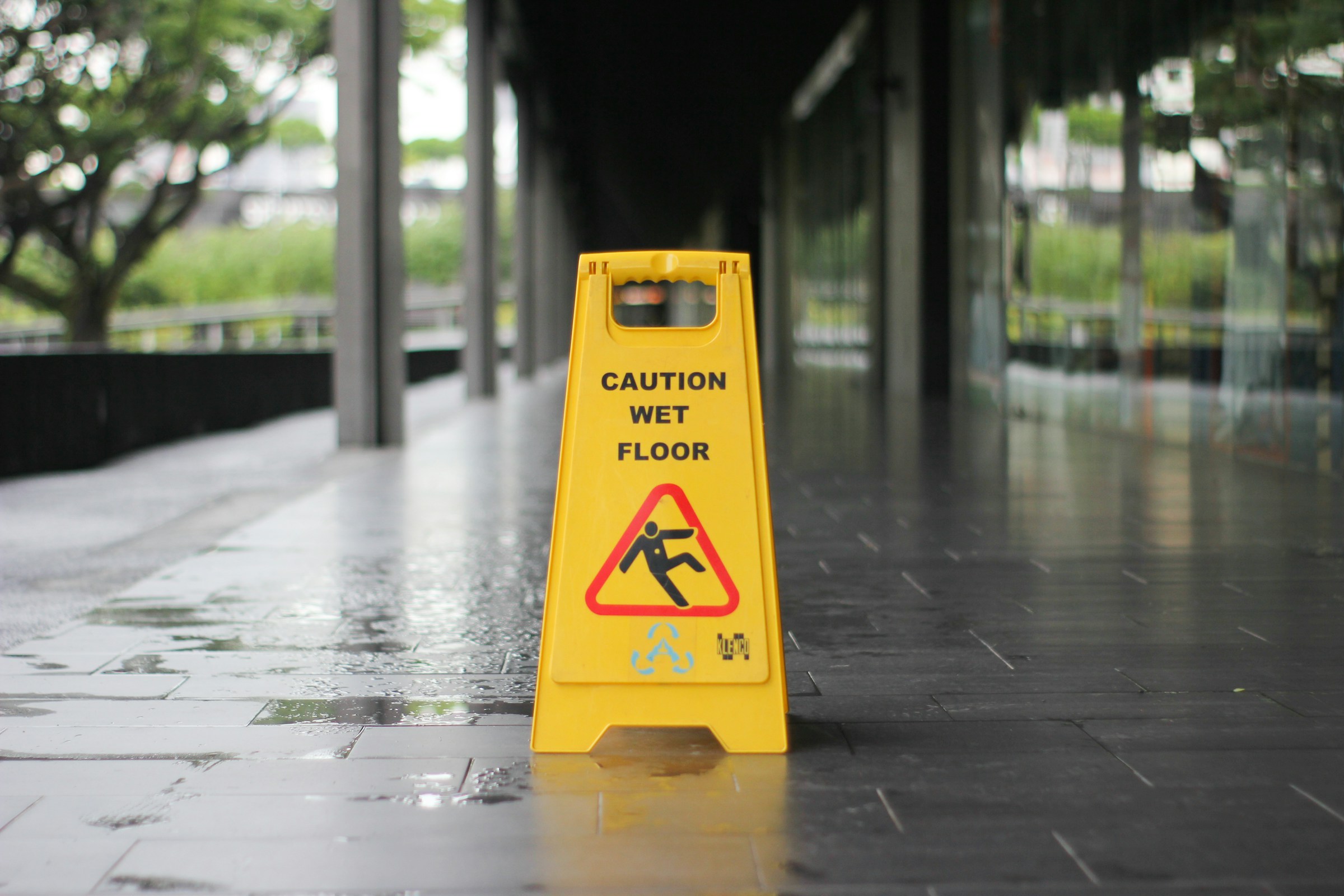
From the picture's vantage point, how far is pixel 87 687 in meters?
3.43

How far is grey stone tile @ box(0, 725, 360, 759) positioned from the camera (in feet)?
9.45

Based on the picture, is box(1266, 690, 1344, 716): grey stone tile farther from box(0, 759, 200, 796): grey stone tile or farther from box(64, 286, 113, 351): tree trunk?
box(64, 286, 113, 351): tree trunk

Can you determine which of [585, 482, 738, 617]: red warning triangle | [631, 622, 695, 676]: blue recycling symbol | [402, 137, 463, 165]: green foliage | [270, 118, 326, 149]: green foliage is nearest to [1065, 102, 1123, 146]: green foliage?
[585, 482, 738, 617]: red warning triangle

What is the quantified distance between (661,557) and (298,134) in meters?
45.6

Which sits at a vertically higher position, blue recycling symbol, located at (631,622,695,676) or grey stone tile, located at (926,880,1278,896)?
blue recycling symbol, located at (631,622,695,676)

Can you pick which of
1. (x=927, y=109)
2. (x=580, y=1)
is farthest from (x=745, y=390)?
(x=580, y=1)

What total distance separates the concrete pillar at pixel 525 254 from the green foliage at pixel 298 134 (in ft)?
68.5

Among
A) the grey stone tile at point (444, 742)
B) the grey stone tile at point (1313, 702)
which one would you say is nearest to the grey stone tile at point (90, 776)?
the grey stone tile at point (444, 742)

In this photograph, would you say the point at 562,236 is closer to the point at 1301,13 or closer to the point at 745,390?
the point at 1301,13

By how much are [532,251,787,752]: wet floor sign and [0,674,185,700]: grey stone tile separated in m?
1.14

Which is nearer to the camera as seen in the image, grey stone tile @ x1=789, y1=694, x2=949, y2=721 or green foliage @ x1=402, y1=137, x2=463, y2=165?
grey stone tile @ x1=789, y1=694, x2=949, y2=721

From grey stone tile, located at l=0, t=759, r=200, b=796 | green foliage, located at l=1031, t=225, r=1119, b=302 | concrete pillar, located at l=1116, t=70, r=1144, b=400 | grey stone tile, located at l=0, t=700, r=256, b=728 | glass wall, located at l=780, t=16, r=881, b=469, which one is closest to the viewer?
grey stone tile, located at l=0, t=759, r=200, b=796

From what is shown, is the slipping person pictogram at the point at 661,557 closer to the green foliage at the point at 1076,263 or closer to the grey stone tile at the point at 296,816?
the grey stone tile at the point at 296,816

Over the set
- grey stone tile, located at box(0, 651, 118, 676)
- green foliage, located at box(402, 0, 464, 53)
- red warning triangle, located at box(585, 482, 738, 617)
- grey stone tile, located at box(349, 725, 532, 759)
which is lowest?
grey stone tile, located at box(349, 725, 532, 759)
